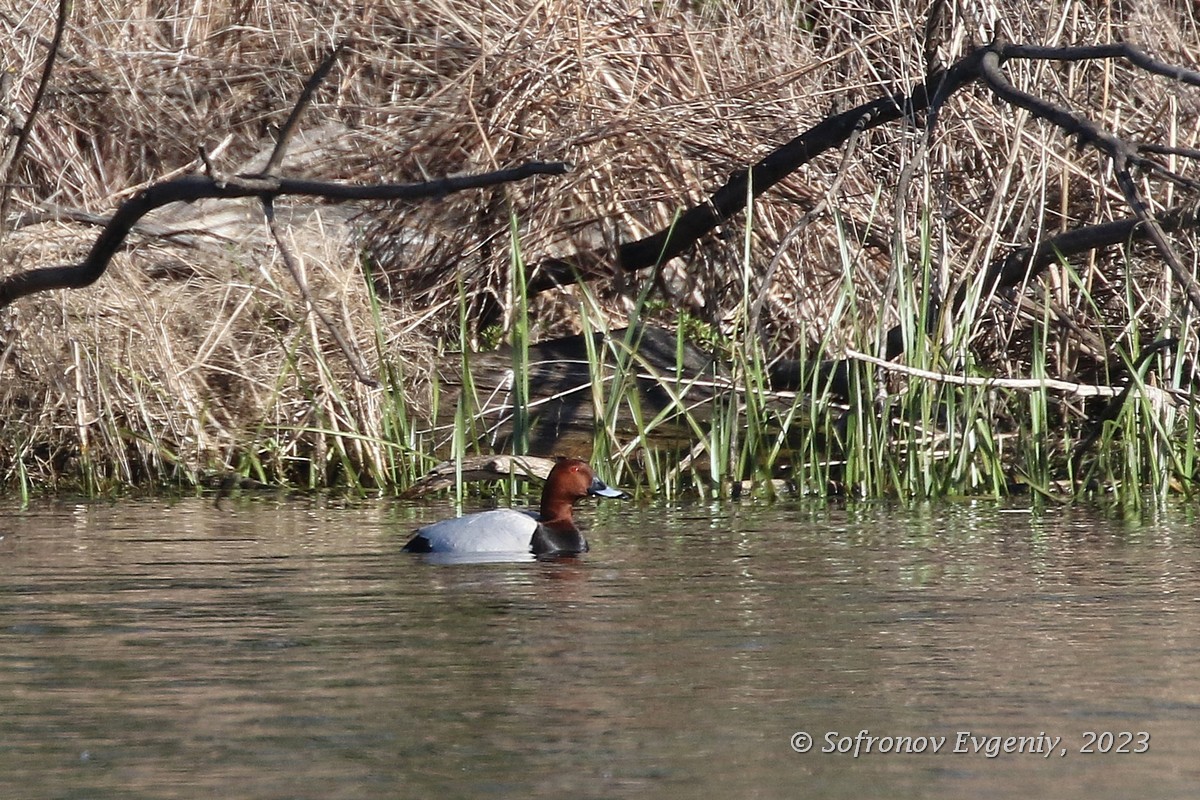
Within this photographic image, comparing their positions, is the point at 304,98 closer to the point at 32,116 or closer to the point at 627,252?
the point at 32,116

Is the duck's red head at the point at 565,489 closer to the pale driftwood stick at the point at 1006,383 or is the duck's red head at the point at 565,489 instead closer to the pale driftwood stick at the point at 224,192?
the pale driftwood stick at the point at 1006,383

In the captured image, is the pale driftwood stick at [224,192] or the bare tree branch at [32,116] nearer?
the pale driftwood stick at [224,192]

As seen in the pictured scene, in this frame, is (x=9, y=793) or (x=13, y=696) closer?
(x=9, y=793)

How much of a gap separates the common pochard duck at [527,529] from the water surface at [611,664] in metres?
0.13

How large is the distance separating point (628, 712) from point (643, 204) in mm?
7057

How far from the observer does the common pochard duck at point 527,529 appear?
6648 millimetres

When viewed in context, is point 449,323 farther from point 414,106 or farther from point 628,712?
point 628,712

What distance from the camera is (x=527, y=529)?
7.00 metres

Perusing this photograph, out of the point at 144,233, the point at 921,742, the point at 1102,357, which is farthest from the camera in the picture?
the point at 144,233

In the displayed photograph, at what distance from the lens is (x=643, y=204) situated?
10.8 m

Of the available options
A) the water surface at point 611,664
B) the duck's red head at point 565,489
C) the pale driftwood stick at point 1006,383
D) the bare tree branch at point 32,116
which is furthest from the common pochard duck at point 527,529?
the bare tree branch at point 32,116

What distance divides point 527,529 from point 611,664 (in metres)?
2.52

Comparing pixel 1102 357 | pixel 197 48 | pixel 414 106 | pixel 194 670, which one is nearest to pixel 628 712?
pixel 194 670

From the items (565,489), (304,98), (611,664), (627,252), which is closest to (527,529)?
(565,489)
